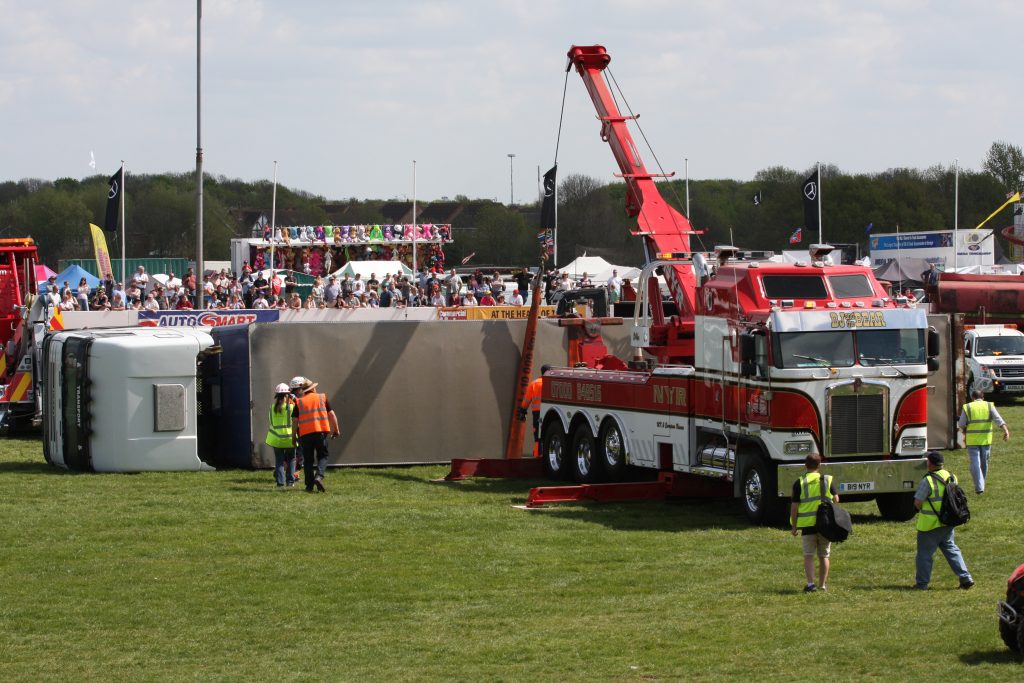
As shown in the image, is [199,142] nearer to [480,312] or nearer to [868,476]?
[480,312]

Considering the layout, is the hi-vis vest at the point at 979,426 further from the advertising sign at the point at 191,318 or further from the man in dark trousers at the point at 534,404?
the advertising sign at the point at 191,318

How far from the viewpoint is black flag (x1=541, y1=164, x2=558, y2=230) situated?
48.2 metres

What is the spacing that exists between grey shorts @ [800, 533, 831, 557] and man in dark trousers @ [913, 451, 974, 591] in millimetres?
851

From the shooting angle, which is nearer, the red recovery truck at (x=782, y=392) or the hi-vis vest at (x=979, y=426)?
the red recovery truck at (x=782, y=392)

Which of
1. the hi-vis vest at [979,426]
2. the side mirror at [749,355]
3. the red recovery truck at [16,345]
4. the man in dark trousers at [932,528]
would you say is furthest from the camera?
the red recovery truck at [16,345]

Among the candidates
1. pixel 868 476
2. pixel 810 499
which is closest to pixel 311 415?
pixel 868 476

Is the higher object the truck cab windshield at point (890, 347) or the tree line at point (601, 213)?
the tree line at point (601, 213)

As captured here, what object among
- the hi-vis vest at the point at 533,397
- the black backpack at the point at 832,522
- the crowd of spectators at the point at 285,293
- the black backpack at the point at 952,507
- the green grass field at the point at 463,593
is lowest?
the green grass field at the point at 463,593

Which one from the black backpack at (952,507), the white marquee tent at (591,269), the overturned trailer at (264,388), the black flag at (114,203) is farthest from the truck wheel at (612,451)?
the white marquee tent at (591,269)

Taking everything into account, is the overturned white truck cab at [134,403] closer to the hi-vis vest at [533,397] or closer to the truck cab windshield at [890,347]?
the hi-vis vest at [533,397]

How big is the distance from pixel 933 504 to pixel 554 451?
10556mm

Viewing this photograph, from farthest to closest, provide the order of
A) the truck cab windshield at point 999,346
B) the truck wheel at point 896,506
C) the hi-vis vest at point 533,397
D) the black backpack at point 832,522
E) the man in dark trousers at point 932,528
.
A: 1. the truck cab windshield at point 999,346
2. the hi-vis vest at point 533,397
3. the truck wheel at point 896,506
4. the black backpack at point 832,522
5. the man in dark trousers at point 932,528

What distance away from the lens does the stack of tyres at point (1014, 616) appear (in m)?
10.3

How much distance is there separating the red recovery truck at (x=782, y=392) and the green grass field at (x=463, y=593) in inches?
26.9
